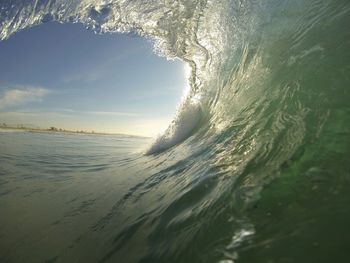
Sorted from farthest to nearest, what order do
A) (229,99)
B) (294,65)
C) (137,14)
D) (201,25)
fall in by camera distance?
(137,14) → (201,25) → (229,99) → (294,65)

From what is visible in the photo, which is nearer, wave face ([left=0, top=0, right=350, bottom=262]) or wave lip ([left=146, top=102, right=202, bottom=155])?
wave face ([left=0, top=0, right=350, bottom=262])

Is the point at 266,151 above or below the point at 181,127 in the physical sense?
below

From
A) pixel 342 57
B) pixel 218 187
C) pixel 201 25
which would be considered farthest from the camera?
pixel 201 25

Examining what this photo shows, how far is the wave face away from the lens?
6.91 ft

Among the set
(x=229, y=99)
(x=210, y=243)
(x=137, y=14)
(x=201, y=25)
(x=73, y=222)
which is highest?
→ (x=137, y=14)

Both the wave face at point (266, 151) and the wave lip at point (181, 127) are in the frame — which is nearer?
the wave face at point (266, 151)

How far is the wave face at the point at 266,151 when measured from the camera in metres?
2.11

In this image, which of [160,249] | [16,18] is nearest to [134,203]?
[160,249]

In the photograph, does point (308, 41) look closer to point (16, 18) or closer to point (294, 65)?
point (294, 65)

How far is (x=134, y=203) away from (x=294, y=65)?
2984mm

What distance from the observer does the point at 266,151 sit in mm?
3389

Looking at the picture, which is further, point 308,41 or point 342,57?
point 308,41

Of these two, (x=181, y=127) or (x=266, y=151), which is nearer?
(x=266, y=151)

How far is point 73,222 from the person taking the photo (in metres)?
4.21
